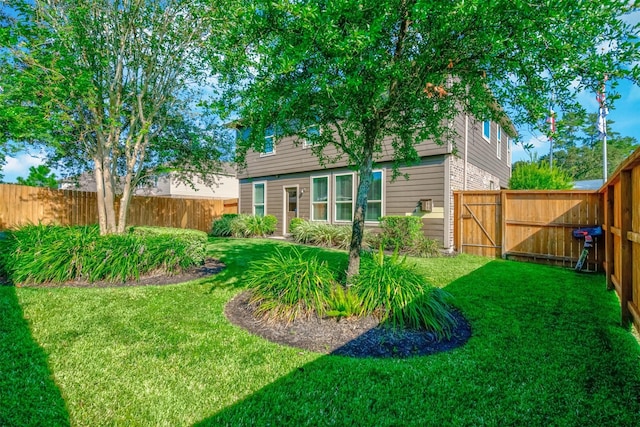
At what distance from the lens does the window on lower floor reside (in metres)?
10.5

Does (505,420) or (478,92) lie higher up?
(478,92)

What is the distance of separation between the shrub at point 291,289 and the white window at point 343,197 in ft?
21.4

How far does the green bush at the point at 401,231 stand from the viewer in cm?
828

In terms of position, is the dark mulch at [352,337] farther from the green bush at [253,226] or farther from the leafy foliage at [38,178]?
the leafy foliage at [38,178]

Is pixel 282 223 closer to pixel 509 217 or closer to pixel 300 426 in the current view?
pixel 509 217

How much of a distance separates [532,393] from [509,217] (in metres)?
6.56

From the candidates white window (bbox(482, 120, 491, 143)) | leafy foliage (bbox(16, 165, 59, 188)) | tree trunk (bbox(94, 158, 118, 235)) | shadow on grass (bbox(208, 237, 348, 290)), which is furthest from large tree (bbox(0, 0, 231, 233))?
leafy foliage (bbox(16, 165, 59, 188))

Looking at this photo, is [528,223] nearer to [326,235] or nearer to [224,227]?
[326,235]

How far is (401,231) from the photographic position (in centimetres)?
839

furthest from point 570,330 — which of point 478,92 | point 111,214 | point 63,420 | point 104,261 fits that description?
point 111,214

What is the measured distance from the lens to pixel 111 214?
7.02m

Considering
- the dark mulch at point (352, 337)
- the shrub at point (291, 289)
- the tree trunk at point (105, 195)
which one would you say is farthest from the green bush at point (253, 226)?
the dark mulch at point (352, 337)

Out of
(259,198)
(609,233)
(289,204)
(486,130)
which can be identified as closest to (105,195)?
(289,204)

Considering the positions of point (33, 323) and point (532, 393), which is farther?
point (33, 323)
